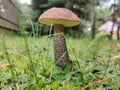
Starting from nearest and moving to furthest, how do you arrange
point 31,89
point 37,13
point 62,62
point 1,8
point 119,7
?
point 31,89, point 62,62, point 1,8, point 119,7, point 37,13

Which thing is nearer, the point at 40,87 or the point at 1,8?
the point at 40,87

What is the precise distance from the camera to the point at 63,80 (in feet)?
4.19

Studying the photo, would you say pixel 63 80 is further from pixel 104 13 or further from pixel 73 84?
Result: pixel 104 13

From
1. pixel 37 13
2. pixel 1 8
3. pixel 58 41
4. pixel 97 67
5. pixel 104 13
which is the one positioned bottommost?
pixel 104 13

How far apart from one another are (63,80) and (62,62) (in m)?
0.20

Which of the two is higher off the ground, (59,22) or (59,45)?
(59,22)

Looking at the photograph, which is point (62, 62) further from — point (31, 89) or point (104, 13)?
point (104, 13)

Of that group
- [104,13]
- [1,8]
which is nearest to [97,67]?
[1,8]

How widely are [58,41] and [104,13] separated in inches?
953

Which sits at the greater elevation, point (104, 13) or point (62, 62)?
point (62, 62)

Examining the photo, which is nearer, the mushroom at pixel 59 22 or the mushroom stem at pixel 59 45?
the mushroom at pixel 59 22

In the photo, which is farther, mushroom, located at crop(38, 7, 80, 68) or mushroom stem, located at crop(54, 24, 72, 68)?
mushroom stem, located at crop(54, 24, 72, 68)

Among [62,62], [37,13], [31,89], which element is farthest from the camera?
[37,13]

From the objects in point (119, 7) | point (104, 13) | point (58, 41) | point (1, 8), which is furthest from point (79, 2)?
point (104, 13)
